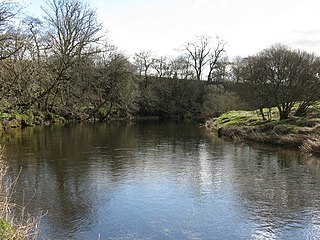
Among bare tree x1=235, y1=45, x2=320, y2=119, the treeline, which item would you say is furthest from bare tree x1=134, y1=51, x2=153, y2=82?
bare tree x1=235, y1=45, x2=320, y2=119

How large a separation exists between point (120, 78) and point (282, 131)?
26801mm

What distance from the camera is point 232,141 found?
82.3ft

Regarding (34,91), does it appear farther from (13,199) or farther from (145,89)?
(145,89)

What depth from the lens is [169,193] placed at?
38.0ft

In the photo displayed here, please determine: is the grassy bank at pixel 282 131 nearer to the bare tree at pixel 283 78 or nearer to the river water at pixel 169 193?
the bare tree at pixel 283 78

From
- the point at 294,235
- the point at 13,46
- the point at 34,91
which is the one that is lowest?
the point at 294,235

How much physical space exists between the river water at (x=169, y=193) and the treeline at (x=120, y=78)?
2545mm

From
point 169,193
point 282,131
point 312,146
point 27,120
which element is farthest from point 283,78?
point 27,120

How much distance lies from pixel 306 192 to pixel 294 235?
12.2ft

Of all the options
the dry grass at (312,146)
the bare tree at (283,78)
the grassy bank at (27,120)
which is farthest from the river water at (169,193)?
the grassy bank at (27,120)

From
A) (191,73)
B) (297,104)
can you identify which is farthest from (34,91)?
(191,73)

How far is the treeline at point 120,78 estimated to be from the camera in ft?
34.1

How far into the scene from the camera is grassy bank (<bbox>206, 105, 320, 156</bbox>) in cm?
1984

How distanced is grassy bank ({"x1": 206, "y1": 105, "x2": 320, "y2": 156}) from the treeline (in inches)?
52.9
